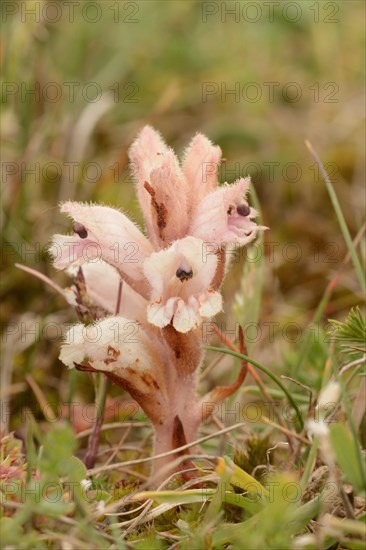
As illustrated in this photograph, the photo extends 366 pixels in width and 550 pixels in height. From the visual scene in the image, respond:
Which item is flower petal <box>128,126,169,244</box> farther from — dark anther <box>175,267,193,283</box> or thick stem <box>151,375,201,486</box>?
thick stem <box>151,375,201,486</box>

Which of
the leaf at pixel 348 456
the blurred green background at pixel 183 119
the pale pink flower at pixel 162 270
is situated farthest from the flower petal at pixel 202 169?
the blurred green background at pixel 183 119

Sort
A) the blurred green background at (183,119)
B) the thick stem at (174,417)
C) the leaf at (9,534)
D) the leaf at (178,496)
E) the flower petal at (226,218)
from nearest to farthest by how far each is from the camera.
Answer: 1. the leaf at (9,534)
2. the leaf at (178,496)
3. the flower petal at (226,218)
4. the thick stem at (174,417)
5. the blurred green background at (183,119)

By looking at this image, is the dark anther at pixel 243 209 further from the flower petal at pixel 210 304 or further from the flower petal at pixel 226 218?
the flower petal at pixel 210 304

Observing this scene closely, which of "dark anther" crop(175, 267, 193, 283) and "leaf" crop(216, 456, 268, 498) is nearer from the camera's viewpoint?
"leaf" crop(216, 456, 268, 498)

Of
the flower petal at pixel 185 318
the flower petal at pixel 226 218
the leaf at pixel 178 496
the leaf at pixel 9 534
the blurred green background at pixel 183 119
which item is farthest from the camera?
the blurred green background at pixel 183 119

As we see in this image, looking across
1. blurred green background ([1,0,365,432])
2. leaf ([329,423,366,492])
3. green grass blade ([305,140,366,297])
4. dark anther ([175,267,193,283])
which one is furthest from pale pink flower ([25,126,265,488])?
blurred green background ([1,0,365,432])

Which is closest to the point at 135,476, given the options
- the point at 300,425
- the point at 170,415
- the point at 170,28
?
the point at 170,415

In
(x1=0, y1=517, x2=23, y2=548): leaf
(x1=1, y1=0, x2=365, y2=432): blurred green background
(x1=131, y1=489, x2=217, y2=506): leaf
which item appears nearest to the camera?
(x1=0, y1=517, x2=23, y2=548): leaf
